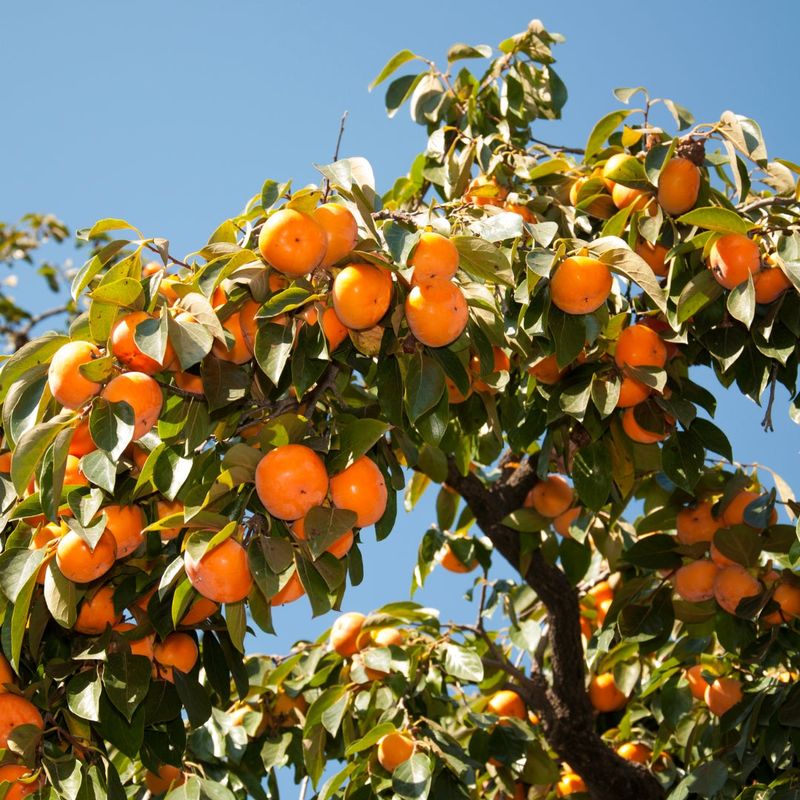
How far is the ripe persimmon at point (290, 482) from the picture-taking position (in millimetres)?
1912

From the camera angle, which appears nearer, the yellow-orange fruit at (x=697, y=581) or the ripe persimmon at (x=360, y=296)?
the ripe persimmon at (x=360, y=296)

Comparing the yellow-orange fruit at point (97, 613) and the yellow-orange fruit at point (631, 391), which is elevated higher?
the yellow-orange fruit at point (631, 391)

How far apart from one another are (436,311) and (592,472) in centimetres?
87

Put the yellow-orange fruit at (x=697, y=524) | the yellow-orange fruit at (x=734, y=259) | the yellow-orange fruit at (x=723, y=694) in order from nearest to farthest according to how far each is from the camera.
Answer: the yellow-orange fruit at (x=734, y=259) → the yellow-orange fruit at (x=697, y=524) → the yellow-orange fruit at (x=723, y=694)

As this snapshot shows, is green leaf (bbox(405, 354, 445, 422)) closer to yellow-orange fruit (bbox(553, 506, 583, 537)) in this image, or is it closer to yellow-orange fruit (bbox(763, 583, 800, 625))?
yellow-orange fruit (bbox(763, 583, 800, 625))

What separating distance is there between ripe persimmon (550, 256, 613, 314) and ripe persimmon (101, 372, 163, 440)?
84 centimetres

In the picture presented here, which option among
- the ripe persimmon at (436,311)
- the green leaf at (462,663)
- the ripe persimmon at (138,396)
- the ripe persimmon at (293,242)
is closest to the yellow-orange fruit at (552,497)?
the green leaf at (462,663)

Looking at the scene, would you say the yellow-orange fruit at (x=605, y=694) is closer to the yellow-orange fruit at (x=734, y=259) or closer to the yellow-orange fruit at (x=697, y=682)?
the yellow-orange fruit at (x=697, y=682)

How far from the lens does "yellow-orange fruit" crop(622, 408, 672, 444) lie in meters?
2.66

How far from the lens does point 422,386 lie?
2121 millimetres

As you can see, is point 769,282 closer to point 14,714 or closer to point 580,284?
point 580,284

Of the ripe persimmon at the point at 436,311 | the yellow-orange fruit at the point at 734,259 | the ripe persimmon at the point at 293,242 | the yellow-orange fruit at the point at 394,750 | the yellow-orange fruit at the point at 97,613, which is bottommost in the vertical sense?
the yellow-orange fruit at the point at 394,750

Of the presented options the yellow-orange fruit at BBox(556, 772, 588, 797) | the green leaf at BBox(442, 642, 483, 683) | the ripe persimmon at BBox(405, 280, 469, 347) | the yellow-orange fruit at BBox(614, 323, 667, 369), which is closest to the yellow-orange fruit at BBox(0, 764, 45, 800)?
the ripe persimmon at BBox(405, 280, 469, 347)

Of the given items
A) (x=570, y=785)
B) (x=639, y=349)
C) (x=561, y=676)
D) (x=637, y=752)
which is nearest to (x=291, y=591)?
(x=639, y=349)
